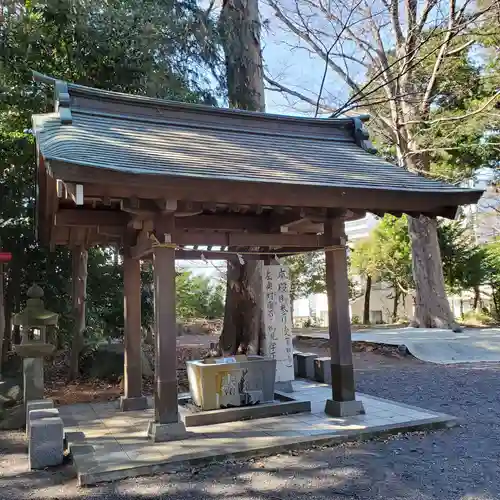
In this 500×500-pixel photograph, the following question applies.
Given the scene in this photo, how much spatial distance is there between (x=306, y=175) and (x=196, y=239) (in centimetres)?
150

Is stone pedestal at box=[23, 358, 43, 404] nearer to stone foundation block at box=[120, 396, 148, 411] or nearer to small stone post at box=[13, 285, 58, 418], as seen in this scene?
small stone post at box=[13, 285, 58, 418]

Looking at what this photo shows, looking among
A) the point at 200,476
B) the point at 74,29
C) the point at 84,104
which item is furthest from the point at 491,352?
the point at 74,29

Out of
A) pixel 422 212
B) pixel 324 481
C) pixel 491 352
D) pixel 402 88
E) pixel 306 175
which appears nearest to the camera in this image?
pixel 324 481

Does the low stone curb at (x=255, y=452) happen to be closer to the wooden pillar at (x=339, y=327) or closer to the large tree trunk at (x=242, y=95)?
the wooden pillar at (x=339, y=327)

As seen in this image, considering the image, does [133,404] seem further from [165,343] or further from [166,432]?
[165,343]

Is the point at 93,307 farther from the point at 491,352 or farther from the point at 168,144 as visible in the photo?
the point at 491,352

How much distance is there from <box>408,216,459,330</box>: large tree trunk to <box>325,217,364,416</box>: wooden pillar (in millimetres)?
10876

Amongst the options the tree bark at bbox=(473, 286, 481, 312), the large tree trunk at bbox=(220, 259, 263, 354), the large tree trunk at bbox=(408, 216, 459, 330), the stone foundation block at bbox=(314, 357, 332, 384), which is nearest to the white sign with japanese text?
the stone foundation block at bbox=(314, 357, 332, 384)

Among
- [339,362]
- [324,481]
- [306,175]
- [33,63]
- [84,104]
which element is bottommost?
[324,481]

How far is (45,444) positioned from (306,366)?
17.6 ft

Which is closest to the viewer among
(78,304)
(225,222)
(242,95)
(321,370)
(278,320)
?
(225,222)

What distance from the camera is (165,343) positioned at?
4.91m

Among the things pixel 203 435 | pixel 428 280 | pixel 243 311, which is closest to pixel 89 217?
pixel 203 435

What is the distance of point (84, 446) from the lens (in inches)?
184
